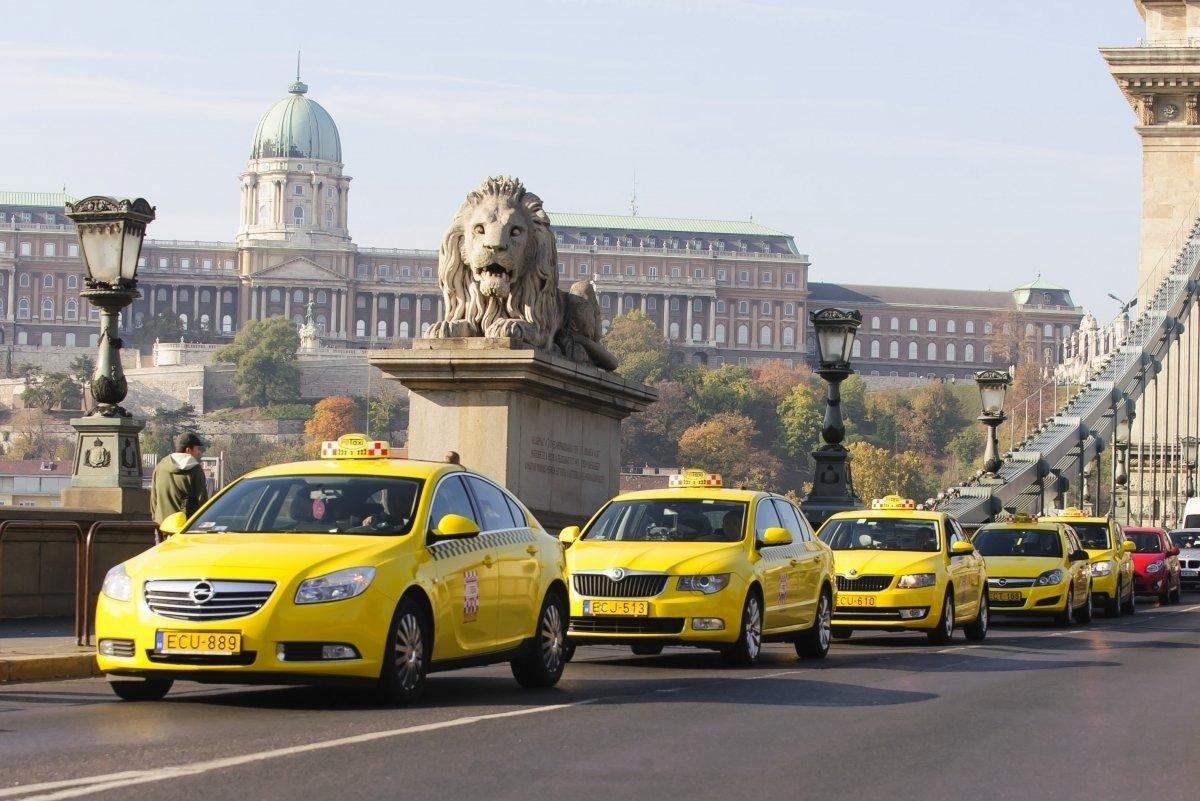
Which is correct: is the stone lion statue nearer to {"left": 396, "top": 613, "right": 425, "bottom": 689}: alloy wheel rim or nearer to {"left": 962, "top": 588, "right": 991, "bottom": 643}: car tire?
{"left": 962, "top": 588, "right": 991, "bottom": 643}: car tire

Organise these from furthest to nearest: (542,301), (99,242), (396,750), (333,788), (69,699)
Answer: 1. (542,301)
2. (99,242)
3. (69,699)
4. (396,750)
5. (333,788)

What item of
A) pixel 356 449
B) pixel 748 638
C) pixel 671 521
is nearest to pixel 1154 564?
pixel 671 521

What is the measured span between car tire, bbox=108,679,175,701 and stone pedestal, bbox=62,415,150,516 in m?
6.88

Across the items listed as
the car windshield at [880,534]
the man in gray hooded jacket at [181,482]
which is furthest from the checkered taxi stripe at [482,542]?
the car windshield at [880,534]

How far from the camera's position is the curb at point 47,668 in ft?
46.5

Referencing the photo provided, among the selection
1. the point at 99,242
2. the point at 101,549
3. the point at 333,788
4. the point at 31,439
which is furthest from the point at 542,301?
the point at 31,439

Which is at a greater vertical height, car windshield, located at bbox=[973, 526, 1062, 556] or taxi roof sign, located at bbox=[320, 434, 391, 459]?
taxi roof sign, located at bbox=[320, 434, 391, 459]

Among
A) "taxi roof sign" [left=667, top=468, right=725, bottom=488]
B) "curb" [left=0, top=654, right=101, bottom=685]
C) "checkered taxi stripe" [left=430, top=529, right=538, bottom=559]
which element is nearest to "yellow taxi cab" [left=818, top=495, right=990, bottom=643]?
"taxi roof sign" [left=667, top=468, right=725, bottom=488]

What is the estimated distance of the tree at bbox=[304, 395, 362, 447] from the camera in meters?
193

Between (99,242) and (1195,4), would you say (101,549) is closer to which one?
(99,242)

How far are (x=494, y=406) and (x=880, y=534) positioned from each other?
14.2 ft

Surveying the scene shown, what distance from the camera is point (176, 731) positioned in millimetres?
11359

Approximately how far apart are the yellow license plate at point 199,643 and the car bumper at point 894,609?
35.5 ft

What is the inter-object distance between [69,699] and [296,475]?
186cm
